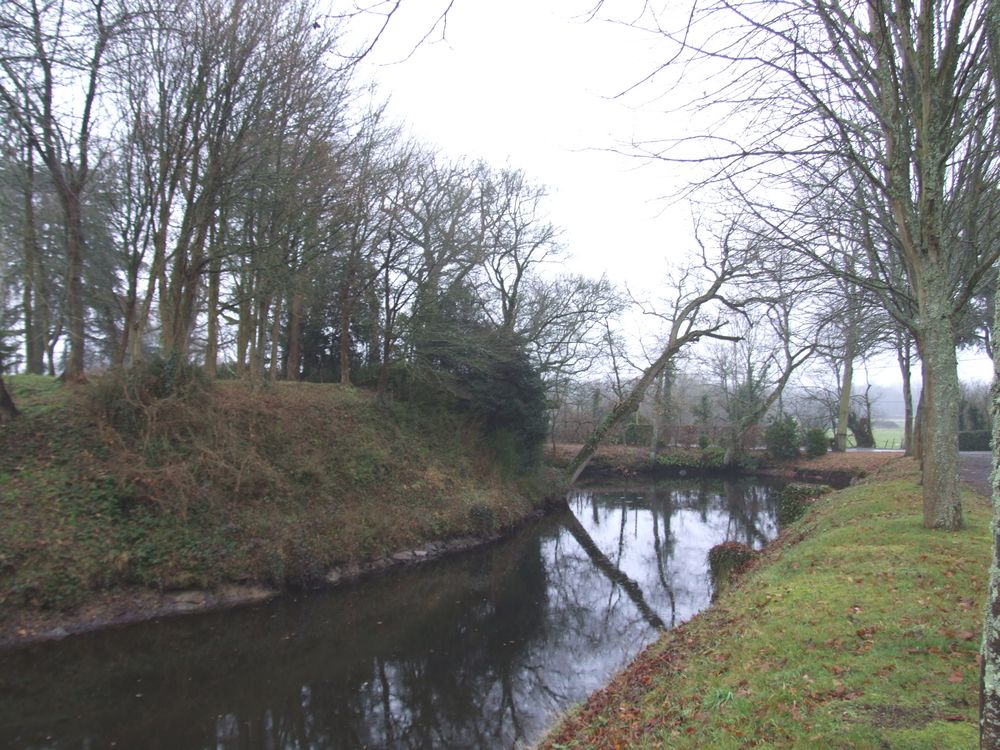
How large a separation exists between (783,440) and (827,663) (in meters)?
31.8

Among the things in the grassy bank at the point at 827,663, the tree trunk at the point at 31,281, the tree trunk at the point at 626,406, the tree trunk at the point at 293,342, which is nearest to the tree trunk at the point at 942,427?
the grassy bank at the point at 827,663

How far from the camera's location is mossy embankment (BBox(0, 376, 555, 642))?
30.3ft

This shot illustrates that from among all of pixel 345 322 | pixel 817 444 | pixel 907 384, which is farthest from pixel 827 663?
pixel 817 444

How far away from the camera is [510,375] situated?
22.1 metres

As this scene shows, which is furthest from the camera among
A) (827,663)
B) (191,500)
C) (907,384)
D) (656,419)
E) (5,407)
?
(656,419)

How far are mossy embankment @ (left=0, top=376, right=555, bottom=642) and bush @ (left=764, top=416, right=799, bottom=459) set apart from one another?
2192 centimetres

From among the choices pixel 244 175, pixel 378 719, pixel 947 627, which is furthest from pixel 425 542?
pixel 947 627

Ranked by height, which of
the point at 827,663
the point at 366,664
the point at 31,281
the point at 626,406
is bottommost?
the point at 366,664

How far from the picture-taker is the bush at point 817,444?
3297 centimetres

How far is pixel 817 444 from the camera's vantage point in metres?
33.0

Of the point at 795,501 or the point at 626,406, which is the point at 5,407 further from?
the point at 626,406

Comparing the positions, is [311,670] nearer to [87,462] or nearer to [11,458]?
[87,462]

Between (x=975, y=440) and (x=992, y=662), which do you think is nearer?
(x=992, y=662)

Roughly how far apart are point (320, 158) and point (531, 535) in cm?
1188
